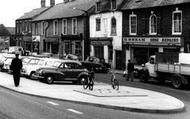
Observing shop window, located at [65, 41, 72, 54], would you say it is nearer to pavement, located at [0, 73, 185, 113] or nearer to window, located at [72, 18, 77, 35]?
window, located at [72, 18, 77, 35]

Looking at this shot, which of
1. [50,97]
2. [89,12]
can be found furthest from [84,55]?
[50,97]

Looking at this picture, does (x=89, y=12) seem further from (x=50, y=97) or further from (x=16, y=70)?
(x=50, y=97)

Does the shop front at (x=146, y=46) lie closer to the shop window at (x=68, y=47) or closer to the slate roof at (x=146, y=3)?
the slate roof at (x=146, y=3)

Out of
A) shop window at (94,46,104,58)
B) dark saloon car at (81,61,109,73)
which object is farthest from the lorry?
shop window at (94,46,104,58)

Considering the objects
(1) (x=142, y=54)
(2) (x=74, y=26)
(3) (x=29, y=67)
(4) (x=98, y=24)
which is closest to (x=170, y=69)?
(3) (x=29, y=67)

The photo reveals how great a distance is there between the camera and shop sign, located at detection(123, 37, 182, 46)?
35.5 metres

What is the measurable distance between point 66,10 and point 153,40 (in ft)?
79.4

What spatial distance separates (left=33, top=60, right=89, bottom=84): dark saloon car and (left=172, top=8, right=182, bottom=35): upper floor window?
12552 millimetres

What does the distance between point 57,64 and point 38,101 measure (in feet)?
32.6

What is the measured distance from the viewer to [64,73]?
1029 inches

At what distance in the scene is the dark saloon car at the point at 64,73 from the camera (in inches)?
1020

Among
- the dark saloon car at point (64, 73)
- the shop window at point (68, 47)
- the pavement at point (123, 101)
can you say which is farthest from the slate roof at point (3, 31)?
the pavement at point (123, 101)

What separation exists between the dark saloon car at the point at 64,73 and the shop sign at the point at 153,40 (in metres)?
11.9

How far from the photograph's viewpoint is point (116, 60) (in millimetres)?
44844
